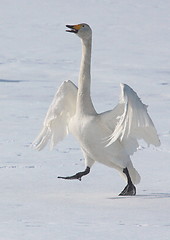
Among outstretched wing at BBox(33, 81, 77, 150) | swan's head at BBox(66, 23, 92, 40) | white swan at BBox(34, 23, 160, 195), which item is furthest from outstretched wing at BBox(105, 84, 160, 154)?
swan's head at BBox(66, 23, 92, 40)

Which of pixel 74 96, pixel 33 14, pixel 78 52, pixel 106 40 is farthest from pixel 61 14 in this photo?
pixel 74 96

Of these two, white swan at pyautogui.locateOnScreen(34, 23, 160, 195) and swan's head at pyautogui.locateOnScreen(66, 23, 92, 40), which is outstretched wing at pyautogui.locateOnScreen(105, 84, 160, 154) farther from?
swan's head at pyautogui.locateOnScreen(66, 23, 92, 40)

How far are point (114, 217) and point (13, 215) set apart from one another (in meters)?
0.62

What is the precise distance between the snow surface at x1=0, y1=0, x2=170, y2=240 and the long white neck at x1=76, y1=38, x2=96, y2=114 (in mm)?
608

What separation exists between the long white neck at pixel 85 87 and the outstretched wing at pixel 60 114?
0.82 feet

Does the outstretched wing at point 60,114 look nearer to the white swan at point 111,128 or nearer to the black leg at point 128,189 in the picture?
the white swan at point 111,128

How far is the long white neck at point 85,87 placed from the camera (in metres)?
6.52

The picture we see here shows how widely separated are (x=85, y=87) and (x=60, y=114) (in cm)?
45

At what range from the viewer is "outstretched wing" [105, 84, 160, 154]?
6.05m

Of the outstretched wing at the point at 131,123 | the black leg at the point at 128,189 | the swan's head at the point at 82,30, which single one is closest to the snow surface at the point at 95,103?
the black leg at the point at 128,189

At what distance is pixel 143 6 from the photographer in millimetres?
28078

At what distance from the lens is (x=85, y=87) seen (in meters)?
6.63

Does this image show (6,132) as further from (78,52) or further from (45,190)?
(78,52)

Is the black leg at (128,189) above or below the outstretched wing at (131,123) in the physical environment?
below
